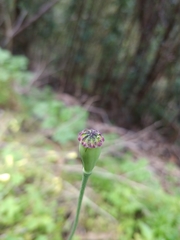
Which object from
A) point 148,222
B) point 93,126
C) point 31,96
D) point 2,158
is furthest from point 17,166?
point 31,96

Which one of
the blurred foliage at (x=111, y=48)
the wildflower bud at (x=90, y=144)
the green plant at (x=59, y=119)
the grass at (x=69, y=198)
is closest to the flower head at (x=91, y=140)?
the wildflower bud at (x=90, y=144)

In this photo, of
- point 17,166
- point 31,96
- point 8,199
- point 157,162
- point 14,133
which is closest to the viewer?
point 8,199

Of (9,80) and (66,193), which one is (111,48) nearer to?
(9,80)

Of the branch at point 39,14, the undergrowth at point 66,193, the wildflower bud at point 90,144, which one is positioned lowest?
the undergrowth at point 66,193

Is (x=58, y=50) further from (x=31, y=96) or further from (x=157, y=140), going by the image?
(x=157, y=140)

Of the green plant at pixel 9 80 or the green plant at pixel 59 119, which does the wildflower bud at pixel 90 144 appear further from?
the green plant at pixel 9 80

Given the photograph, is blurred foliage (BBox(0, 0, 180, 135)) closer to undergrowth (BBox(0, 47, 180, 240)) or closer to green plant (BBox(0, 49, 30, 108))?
green plant (BBox(0, 49, 30, 108))

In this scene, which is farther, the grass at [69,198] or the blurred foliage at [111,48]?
the blurred foliage at [111,48]

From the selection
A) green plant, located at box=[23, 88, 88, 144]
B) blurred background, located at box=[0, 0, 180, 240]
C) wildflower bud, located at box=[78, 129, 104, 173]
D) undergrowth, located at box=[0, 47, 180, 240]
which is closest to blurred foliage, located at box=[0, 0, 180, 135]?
blurred background, located at box=[0, 0, 180, 240]
